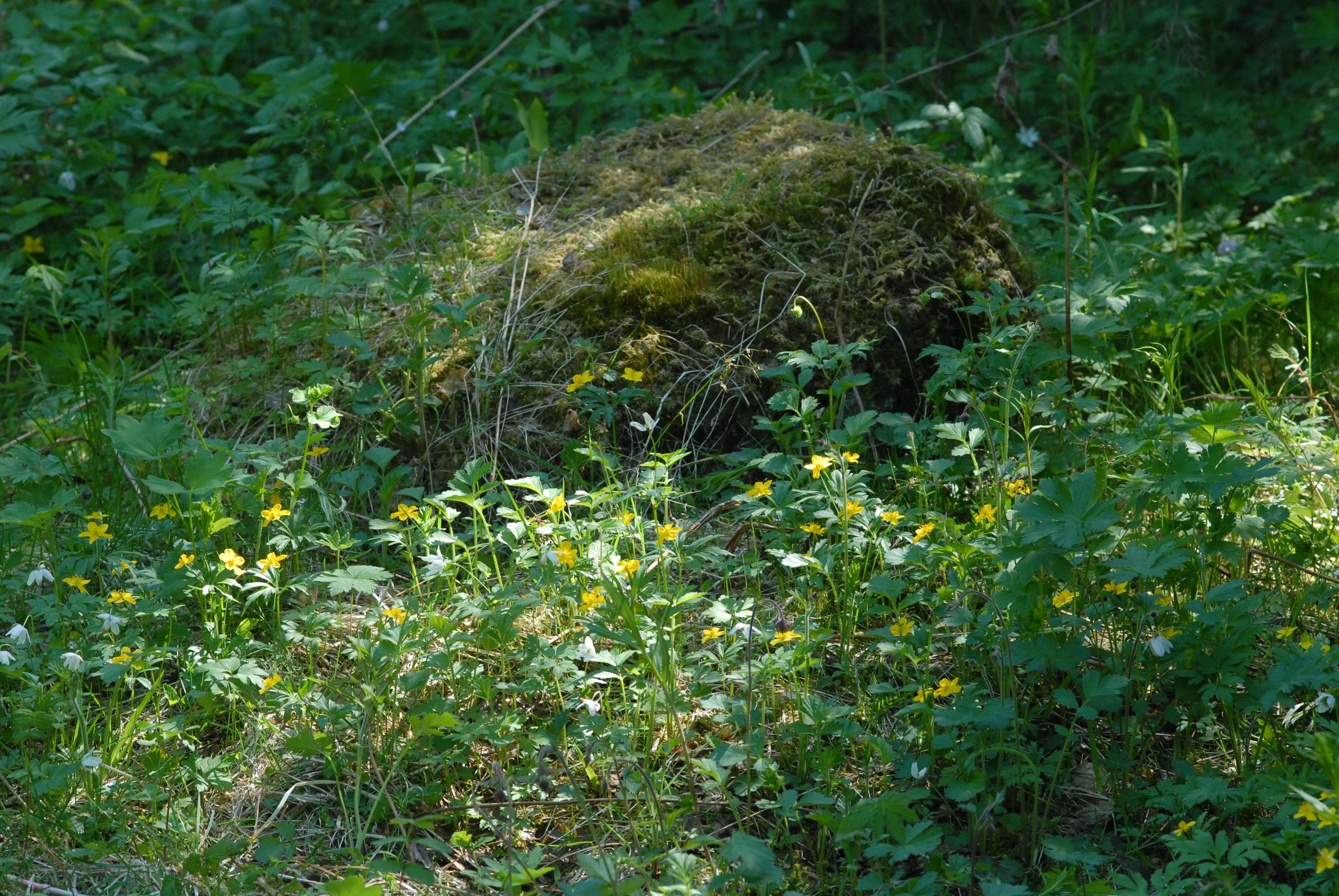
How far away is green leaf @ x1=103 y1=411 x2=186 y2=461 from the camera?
99.8 inches

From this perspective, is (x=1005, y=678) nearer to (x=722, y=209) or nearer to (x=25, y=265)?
(x=722, y=209)

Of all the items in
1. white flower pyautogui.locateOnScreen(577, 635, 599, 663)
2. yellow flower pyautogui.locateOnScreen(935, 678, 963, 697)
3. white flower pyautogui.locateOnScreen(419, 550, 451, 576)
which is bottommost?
yellow flower pyautogui.locateOnScreen(935, 678, 963, 697)

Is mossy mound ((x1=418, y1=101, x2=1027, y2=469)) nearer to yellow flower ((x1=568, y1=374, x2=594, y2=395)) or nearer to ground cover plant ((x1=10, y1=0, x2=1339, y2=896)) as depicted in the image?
ground cover plant ((x1=10, y1=0, x2=1339, y2=896))

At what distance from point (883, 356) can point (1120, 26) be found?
4127 millimetres

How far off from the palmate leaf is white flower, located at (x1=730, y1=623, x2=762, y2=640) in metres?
0.59

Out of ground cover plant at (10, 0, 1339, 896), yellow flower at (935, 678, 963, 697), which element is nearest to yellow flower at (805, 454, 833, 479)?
ground cover plant at (10, 0, 1339, 896)

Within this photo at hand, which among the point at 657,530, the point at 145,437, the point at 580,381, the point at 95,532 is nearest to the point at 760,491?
the point at 657,530

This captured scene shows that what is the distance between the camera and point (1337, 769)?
1.53 metres

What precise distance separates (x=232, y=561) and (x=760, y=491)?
123 cm

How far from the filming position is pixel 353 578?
7.55 feet

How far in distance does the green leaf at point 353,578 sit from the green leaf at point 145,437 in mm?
570

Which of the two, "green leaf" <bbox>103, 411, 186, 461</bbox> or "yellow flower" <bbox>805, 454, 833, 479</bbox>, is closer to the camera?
"yellow flower" <bbox>805, 454, 833, 479</bbox>

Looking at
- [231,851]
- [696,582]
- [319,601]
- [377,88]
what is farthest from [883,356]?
[377,88]

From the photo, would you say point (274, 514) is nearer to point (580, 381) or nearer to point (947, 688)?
point (580, 381)
